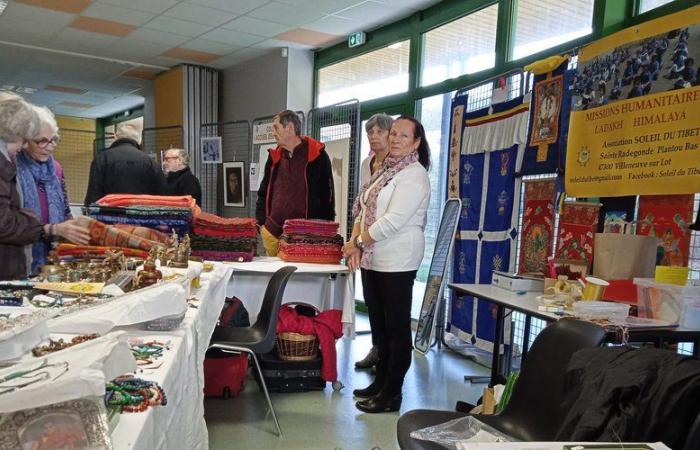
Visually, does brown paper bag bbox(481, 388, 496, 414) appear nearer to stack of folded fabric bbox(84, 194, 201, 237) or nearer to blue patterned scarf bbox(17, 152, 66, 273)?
stack of folded fabric bbox(84, 194, 201, 237)

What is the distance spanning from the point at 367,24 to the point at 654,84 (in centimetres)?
341

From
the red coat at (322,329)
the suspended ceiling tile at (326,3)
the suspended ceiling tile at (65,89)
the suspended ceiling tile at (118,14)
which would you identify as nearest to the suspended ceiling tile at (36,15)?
the suspended ceiling tile at (118,14)

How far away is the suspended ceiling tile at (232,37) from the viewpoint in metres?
5.72

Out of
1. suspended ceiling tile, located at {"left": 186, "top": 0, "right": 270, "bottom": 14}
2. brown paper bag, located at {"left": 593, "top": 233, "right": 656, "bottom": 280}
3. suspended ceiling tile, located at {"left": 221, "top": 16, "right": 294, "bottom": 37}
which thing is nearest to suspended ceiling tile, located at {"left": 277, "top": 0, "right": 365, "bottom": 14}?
suspended ceiling tile, located at {"left": 186, "top": 0, "right": 270, "bottom": 14}

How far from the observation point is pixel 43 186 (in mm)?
2273

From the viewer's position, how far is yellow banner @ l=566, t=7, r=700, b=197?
235cm

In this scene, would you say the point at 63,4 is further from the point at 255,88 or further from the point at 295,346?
the point at 295,346

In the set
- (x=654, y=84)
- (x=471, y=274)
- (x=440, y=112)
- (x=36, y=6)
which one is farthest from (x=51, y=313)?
(x=36, y=6)

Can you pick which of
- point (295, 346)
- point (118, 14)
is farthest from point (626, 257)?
point (118, 14)

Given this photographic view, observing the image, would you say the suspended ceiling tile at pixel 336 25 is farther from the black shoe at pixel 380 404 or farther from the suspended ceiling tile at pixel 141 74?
the black shoe at pixel 380 404

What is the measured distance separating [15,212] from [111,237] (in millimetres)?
329

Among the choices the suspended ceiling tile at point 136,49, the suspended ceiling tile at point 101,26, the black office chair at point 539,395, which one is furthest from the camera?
the suspended ceiling tile at point 136,49

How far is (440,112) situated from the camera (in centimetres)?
495

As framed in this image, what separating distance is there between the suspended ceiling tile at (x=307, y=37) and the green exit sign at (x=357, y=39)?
0.62 ft
